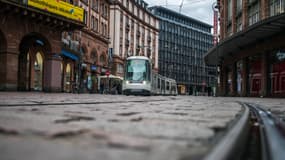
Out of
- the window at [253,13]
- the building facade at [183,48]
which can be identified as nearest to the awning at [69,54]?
the window at [253,13]

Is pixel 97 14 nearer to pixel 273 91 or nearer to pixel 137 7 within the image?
pixel 137 7

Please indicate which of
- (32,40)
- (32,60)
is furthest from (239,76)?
(32,40)

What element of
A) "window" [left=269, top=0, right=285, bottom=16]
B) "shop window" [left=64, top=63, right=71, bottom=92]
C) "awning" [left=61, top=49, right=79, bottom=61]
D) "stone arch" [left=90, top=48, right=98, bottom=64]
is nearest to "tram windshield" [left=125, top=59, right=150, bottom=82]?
"awning" [left=61, top=49, right=79, bottom=61]

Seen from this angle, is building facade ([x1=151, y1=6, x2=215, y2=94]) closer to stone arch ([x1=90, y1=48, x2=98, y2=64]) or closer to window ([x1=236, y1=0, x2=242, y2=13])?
stone arch ([x1=90, y1=48, x2=98, y2=64])

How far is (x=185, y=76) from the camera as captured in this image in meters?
113

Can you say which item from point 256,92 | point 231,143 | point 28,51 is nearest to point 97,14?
point 28,51

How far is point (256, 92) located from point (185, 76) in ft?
267

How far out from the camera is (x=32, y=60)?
29547 mm

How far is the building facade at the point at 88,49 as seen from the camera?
125ft

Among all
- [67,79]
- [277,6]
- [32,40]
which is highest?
[277,6]

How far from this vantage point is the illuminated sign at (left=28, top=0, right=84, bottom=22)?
2362 cm

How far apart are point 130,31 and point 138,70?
38.3m

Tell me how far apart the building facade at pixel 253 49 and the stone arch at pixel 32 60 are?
14957 millimetres

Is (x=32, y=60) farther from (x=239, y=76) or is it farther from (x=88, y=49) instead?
(x=239, y=76)
